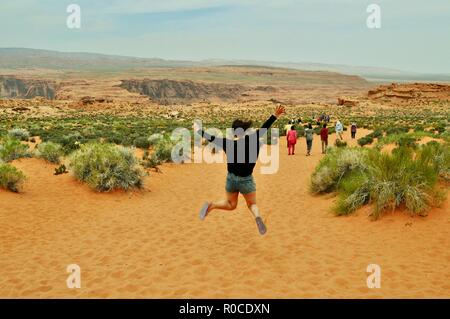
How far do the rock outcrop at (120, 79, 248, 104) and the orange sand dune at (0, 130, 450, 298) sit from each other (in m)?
113

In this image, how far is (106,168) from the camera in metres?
12.8

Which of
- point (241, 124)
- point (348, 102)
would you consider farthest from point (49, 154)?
point (348, 102)

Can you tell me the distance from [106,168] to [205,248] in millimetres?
5976

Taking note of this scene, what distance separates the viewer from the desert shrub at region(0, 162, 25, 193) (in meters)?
11.3

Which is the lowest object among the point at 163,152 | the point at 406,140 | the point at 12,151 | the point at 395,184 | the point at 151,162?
the point at 151,162

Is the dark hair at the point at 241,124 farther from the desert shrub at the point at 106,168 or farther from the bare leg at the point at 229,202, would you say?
the desert shrub at the point at 106,168

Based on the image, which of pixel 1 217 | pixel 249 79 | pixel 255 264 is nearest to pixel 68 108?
pixel 1 217

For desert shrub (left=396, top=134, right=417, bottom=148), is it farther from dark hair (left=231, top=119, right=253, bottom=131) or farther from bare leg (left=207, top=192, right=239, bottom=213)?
dark hair (left=231, top=119, right=253, bottom=131)

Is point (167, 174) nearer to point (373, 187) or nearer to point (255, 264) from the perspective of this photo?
point (373, 187)

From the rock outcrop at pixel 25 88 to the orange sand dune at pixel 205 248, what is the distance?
124 m

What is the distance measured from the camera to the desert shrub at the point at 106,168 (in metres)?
12.6

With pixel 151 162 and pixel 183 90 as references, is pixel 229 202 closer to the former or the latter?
pixel 151 162

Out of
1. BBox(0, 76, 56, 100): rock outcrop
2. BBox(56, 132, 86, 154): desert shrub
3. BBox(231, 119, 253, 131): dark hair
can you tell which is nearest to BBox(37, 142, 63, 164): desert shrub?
BBox(56, 132, 86, 154): desert shrub

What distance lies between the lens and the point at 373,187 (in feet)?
29.6
